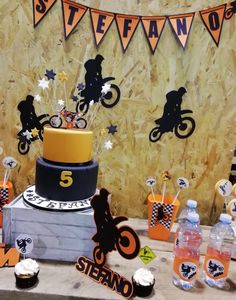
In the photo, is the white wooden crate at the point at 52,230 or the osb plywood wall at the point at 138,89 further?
the osb plywood wall at the point at 138,89

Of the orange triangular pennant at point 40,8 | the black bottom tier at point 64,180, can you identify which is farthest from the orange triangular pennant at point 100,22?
the black bottom tier at point 64,180

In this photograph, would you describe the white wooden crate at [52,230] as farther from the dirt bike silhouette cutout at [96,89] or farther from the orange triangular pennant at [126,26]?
the orange triangular pennant at [126,26]

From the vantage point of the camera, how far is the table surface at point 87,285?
3.21ft

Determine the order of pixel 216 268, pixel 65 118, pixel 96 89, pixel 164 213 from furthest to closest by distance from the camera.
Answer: pixel 96 89
pixel 164 213
pixel 65 118
pixel 216 268

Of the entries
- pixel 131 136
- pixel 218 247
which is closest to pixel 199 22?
pixel 131 136

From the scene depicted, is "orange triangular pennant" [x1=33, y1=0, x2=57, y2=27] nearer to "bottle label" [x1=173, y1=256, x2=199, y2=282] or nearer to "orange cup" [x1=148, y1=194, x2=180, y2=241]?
"orange cup" [x1=148, y1=194, x2=180, y2=241]

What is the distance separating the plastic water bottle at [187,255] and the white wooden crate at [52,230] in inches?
14.2

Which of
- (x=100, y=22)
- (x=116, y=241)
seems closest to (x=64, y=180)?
(x=116, y=241)

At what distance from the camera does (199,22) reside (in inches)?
56.0

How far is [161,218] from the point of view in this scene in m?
1.39

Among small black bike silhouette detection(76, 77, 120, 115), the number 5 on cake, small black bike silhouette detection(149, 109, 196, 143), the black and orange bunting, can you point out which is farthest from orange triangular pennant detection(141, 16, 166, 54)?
the number 5 on cake

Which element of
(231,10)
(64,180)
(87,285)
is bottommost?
(87,285)

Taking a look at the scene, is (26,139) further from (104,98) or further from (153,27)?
(153,27)

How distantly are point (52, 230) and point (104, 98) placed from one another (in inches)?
29.6
